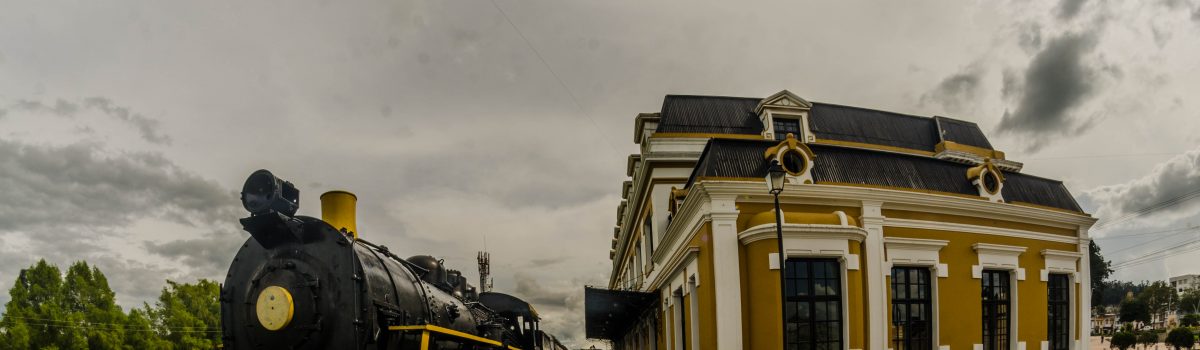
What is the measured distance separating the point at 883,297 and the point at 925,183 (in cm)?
345

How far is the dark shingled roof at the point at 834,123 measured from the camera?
24344 millimetres

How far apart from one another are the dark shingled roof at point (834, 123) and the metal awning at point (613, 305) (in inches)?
234

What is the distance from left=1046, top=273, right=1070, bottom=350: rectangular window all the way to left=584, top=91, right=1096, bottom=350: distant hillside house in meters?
0.04

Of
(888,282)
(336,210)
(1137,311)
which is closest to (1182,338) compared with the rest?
(1137,311)

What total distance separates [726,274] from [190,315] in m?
31.0

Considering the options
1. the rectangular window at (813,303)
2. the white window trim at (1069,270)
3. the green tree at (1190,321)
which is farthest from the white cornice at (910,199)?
the green tree at (1190,321)

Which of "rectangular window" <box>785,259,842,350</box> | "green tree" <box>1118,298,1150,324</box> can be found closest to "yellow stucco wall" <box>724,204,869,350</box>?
"rectangular window" <box>785,259,842,350</box>

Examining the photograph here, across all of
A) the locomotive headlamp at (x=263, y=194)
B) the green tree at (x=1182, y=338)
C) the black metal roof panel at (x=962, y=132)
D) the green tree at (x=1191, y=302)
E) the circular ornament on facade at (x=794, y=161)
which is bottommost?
the green tree at (x=1191, y=302)

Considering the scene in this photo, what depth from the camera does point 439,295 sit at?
10.4 metres

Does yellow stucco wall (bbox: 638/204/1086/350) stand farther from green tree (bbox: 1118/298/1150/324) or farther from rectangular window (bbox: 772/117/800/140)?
green tree (bbox: 1118/298/1150/324)

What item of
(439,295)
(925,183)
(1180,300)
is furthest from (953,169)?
(1180,300)

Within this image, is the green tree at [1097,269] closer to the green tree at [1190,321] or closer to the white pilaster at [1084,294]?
the green tree at [1190,321]

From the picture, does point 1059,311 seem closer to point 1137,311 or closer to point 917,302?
point 917,302

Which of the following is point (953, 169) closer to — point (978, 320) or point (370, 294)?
point (978, 320)
